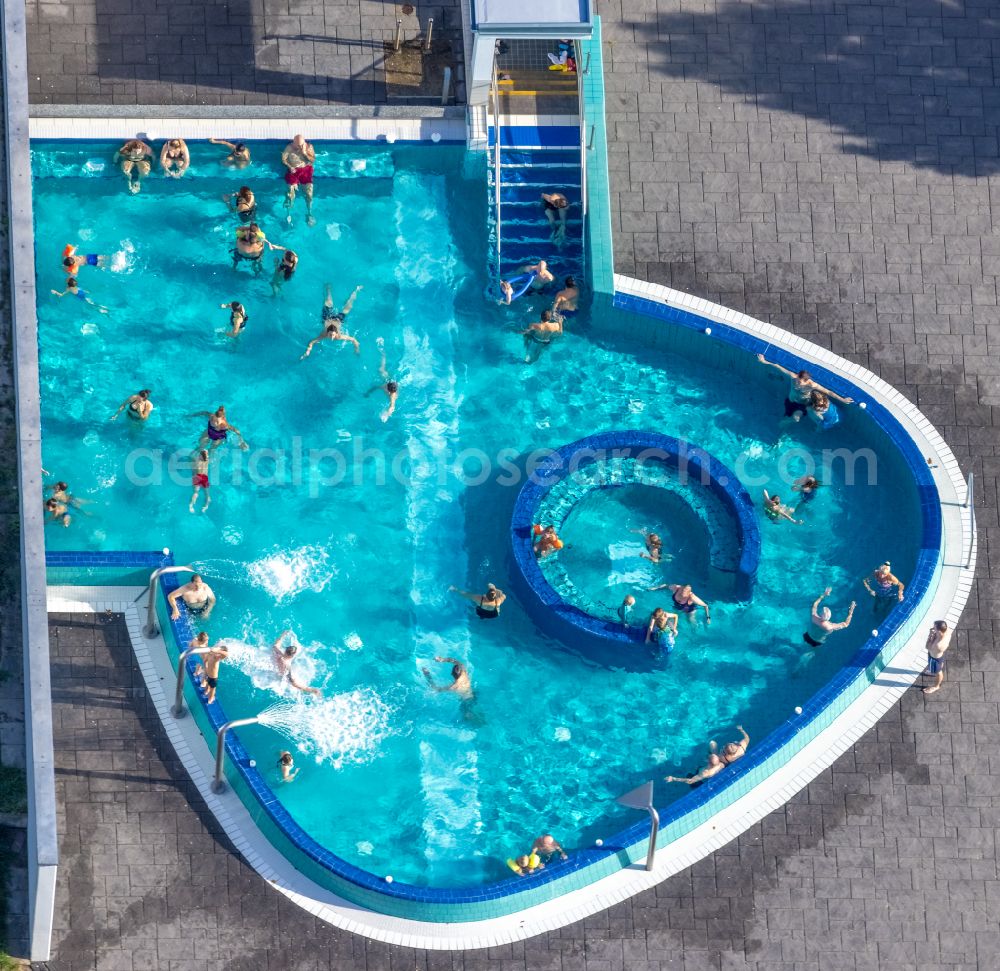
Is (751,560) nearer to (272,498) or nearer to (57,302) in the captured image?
(272,498)

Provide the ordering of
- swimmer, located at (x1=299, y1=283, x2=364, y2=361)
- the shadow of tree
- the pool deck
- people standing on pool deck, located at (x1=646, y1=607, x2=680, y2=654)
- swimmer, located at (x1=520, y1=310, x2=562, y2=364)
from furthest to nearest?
the shadow of tree, swimmer, located at (x1=520, y1=310, x2=562, y2=364), swimmer, located at (x1=299, y1=283, x2=364, y2=361), people standing on pool deck, located at (x1=646, y1=607, x2=680, y2=654), the pool deck

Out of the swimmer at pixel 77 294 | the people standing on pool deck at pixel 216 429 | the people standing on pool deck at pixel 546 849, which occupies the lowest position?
the people standing on pool deck at pixel 546 849

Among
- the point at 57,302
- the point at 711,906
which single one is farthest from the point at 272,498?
the point at 711,906

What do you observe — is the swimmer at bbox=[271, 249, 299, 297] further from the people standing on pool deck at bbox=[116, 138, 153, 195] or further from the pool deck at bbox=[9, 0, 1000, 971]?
the pool deck at bbox=[9, 0, 1000, 971]

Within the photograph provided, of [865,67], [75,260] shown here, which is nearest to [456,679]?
[75,260]

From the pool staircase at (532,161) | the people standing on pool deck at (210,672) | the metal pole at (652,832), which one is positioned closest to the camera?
the metal pole at (652,832)

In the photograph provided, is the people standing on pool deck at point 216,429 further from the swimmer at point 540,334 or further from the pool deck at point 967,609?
the swimmer at point 540,334

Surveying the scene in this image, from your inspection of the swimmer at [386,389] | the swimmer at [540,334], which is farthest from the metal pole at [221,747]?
the swimmer at [540,334]

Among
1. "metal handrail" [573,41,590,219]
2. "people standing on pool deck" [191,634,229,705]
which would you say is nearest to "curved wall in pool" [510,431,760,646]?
"metal handrail" [573,41,590,219]
